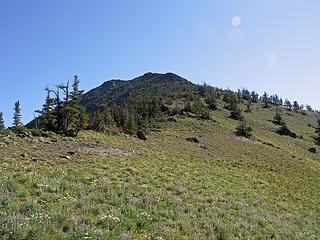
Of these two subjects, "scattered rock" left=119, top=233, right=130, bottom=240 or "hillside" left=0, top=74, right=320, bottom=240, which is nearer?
"scattered rock" left=119, top=233, right=130, bottom=240

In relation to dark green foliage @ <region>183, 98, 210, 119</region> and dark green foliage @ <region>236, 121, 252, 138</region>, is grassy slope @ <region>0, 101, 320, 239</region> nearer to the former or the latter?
dark green foliage @ <region>236, 121, 252, 138</region>

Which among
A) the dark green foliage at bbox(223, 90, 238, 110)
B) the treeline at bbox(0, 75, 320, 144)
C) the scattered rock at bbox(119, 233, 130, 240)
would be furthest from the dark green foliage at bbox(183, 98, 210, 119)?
the scattered rock at bbox(119, 233, 130, 240)

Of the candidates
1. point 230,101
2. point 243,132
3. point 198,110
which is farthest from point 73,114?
point 230,101

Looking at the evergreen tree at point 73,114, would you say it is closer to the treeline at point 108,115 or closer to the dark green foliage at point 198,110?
the treeline at point 108,115

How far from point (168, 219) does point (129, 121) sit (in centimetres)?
5658

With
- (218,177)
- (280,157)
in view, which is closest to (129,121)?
(280,157)

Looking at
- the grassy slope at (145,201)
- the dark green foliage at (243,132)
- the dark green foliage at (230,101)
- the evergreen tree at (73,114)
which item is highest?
the dark green foliage at (230,101)

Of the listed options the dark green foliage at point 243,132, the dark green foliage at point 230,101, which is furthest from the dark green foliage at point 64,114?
the dark green foliage at point 230,101

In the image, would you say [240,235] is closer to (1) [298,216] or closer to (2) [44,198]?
(2) [44,198]

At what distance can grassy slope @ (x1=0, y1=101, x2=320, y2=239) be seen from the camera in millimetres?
12016

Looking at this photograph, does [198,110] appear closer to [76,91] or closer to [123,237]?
[76,91]

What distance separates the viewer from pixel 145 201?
16844mm

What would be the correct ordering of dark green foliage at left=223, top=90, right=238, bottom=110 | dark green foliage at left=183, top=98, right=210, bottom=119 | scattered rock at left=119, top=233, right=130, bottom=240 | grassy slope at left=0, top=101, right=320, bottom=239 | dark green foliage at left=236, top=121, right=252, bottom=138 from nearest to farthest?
scattered rock at left=119, top=233, right=130, bottom=240 → grassy slope at left=0, top=101, right=320, bottom=239 → dark green foliage at left=236, top=121, right=252, bottom=138 → dark green foliage at left=183, top=98, right=210, bottom=119 → dark green foliage at left=223, top=90, right=238, bottom=110

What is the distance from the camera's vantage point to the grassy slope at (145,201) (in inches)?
473
